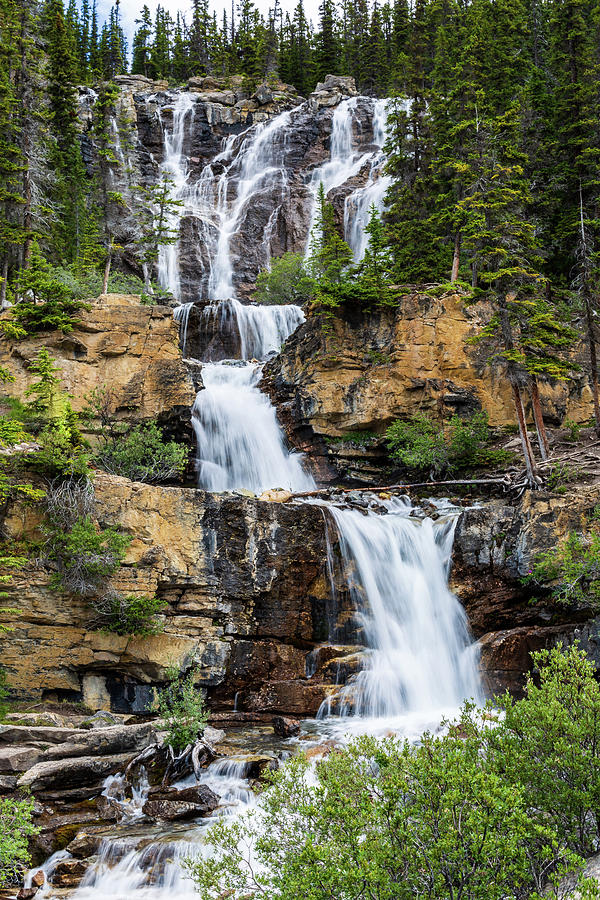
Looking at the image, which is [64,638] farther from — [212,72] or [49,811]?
[212,72]

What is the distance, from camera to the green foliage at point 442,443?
2153cm

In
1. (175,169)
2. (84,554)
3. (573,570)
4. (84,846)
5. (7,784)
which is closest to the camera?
(84,846)

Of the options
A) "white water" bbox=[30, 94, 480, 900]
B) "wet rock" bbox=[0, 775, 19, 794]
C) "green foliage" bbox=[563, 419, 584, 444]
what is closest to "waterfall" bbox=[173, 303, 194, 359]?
"white water" bbox=[30, 94, 480, 900]

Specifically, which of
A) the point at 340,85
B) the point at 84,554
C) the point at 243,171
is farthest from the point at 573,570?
the point at 340,85

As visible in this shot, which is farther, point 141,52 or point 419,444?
Result: point 141,52

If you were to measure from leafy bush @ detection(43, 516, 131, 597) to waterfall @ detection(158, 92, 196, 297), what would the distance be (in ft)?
85.3

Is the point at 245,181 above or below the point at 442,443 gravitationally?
above

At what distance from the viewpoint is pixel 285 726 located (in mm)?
13000

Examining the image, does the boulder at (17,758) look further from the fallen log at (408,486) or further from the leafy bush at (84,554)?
the fallen log at (408,486)

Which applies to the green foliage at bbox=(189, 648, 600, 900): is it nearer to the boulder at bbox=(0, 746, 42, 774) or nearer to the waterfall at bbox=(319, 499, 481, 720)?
the boulder at bbox=(0, 746, 42, 774)

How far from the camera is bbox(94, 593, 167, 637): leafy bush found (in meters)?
14.2

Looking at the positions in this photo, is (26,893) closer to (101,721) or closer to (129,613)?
(101,721)

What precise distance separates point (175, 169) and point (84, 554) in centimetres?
4112

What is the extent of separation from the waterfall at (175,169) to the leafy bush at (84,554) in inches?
1024
